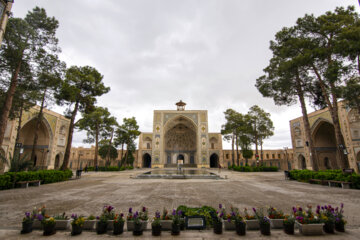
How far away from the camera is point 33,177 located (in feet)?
31.4

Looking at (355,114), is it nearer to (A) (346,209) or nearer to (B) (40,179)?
(A) (346,209)

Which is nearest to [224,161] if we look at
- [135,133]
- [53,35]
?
[135,133]

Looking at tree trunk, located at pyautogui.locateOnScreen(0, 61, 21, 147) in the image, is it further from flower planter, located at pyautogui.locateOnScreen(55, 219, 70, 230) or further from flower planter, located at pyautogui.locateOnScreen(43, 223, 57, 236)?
flower planter, located at pyautogui.locateOnScreen(43, 223, 57, 236)

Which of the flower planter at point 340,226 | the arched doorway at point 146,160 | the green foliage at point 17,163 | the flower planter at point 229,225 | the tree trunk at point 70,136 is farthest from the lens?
the arched doorway at point 146,160

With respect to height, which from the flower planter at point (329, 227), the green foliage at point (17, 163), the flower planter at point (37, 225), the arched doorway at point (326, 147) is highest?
the arched doorway at point (326, 147)

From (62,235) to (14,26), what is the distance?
11713mm

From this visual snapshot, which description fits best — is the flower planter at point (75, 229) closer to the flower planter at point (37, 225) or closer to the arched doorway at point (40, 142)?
the flower planter at point (37, 225)

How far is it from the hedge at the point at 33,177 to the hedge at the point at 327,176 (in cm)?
1618

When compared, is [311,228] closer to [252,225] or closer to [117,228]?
[252,225]

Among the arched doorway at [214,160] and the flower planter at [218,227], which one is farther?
the arched doorway at [214,160]

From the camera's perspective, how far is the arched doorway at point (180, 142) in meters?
38.9

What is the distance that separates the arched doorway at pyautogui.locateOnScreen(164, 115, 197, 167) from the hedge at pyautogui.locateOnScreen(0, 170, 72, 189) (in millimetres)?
26998

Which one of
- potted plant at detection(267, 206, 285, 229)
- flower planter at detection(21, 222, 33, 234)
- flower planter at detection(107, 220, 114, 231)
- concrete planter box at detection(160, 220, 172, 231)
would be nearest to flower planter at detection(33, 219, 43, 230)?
flower planter at detection(21, 222, 33, 234)

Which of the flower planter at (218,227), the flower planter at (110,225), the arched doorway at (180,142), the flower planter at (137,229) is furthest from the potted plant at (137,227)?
the arched doorway at (180,142)
